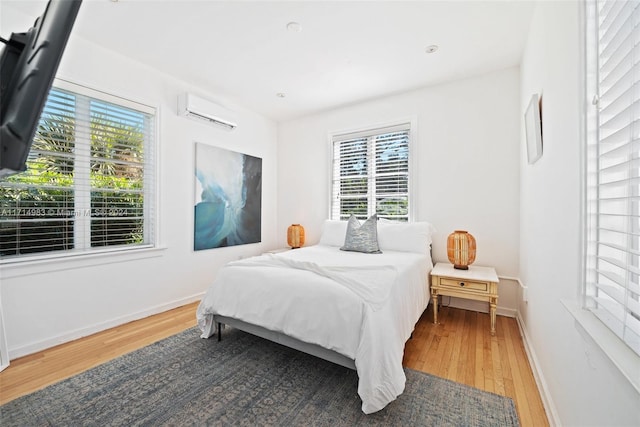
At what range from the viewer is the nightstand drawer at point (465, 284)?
2.52m

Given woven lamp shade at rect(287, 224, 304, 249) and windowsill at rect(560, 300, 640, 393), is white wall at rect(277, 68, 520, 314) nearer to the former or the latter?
woven lamp shade at rect(287, 224, 304, 249)

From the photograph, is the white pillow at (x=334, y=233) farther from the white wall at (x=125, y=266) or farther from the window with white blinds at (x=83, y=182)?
the window with white blinds at (x=83, y=182)

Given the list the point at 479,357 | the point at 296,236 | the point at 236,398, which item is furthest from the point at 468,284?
the point at 296,236

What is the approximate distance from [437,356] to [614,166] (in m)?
1.78

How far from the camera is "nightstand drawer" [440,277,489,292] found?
2.52 meters

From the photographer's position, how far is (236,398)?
65.9 inches

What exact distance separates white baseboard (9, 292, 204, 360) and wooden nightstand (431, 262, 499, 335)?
2840 millimetres

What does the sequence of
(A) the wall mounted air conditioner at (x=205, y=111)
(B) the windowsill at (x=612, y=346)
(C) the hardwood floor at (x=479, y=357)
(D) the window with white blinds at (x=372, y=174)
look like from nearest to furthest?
(B) the windowsill at (x=612, y=346)
(C) the hardwood floor at (x=479, y=357)
(A) the wall mounted air conditioner at (x=205, y=111)
(D) the window with white blinds at (x=372, y=174)

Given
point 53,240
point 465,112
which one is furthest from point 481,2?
point 53,240

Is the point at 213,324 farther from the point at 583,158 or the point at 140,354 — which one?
the point at 583,158

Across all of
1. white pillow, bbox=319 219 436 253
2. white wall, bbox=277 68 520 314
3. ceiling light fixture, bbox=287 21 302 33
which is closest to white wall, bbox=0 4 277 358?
ceiling light fixture, bbox=287 21 302 33

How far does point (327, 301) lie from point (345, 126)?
9.59ft

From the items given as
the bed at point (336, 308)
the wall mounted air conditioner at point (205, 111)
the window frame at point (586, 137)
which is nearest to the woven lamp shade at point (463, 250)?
the bed at point (336, 308)

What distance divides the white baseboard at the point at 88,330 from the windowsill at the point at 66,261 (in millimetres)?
563
